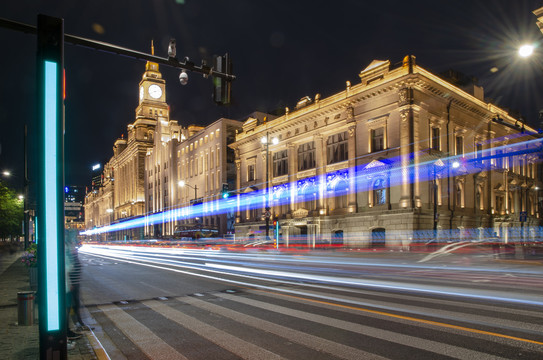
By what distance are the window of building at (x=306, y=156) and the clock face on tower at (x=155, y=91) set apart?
10099 cm

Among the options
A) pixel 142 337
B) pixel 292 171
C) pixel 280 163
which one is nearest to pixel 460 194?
pixel 292 171

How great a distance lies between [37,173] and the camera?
369cm

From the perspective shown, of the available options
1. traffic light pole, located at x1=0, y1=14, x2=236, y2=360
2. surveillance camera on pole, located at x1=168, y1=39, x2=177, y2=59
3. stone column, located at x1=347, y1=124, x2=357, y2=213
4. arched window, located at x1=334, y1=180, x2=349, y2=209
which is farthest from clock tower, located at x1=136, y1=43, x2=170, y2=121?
traffic light pole, located at x1=0, y1=14, x2=236, y2=360

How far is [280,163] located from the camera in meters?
53.8

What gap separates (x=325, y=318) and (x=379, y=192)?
33.7 m

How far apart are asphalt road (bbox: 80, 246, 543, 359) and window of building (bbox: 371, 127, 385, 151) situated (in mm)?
26876

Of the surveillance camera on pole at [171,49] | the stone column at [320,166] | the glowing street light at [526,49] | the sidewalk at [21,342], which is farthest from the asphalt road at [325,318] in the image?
the stone column at [320,166]

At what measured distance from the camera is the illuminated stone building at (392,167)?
124 feet

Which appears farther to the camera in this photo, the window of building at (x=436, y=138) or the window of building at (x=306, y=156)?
the window of building at (x=306, y=156)

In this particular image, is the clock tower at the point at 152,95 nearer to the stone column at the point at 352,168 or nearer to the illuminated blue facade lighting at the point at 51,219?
the stone column at the point at 352,168

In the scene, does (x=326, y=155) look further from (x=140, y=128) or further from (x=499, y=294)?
(x=140, y=128)

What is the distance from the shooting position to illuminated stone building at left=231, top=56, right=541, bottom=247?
3766 centimetres

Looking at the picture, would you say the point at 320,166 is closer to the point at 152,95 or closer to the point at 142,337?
the point at 142,337

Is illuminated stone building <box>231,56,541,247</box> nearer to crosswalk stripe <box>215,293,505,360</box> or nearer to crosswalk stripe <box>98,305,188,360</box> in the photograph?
crosswalk stripe <box>215,293,505,360</box>
